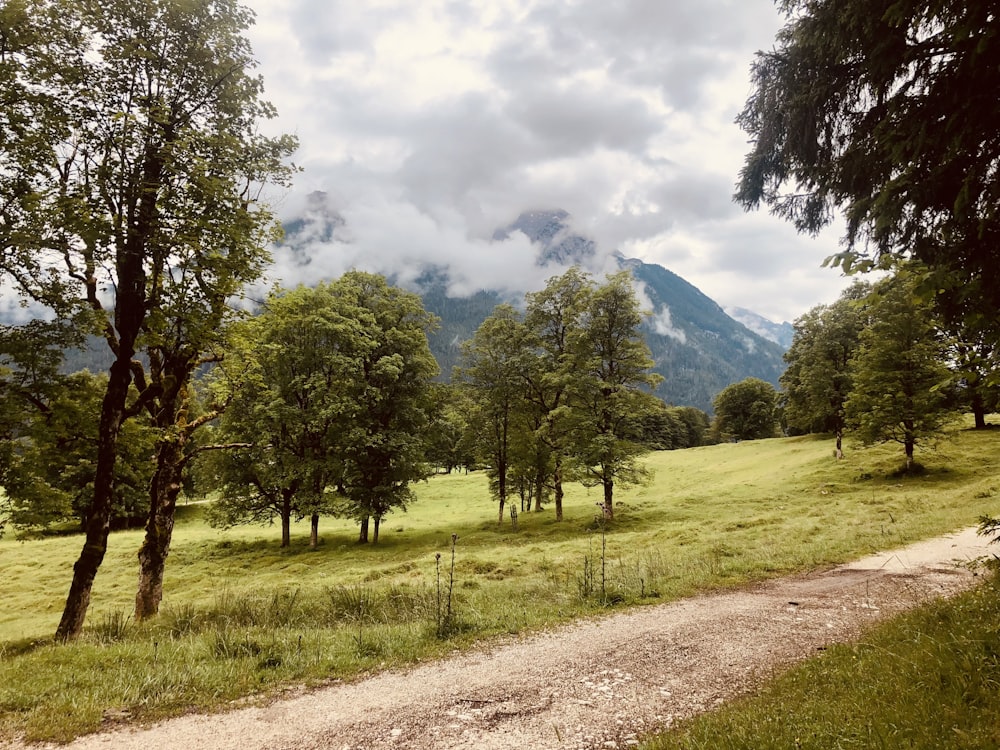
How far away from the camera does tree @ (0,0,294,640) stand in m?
10.0

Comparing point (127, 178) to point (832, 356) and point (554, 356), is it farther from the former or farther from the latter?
point (832, 356)

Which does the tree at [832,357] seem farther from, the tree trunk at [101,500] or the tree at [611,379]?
the tree trunk at [101,500]

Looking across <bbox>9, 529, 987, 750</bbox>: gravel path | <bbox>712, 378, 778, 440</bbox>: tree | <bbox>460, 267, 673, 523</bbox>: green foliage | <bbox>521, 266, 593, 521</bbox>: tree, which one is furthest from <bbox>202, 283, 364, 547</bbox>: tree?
<bbox>712, 378, 778, 440</bbox>: tree

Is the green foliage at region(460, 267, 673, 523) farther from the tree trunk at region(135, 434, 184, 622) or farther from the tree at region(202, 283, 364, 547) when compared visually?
the tree trunk at region(135, 434, 184, 622)

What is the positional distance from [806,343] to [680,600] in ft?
161

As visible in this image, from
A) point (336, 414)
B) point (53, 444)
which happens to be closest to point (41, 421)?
point (53, 444)

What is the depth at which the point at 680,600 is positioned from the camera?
38.4 feet

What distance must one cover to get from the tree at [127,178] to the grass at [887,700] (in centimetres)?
1282

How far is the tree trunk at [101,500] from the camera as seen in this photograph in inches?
454

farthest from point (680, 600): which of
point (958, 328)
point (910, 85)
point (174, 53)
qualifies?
point (174, 53)

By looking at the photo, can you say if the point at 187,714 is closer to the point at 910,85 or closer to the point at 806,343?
the point at 910,85

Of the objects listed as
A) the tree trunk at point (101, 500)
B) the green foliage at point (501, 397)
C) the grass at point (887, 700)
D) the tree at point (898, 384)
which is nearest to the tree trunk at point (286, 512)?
the green foliage at point (501, 397)

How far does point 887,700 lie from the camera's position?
15.8 ft

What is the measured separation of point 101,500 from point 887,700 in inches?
629
